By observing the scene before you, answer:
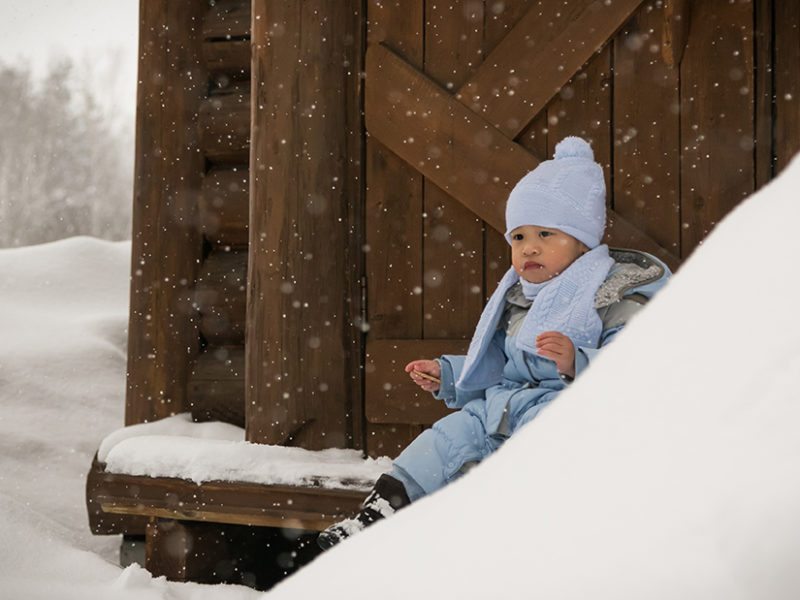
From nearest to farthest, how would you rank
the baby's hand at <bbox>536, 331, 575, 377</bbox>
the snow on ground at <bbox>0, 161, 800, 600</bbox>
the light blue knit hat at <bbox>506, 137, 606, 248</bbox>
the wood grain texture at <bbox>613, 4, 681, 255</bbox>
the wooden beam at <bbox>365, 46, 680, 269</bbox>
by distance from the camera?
1. the snow on ground at <bbox>0, 161, 800, 600</bbox>
2. the baby's hand at <bbox>536, 331, 575, 377</bbox>
3. the light blue knit hat at <bbox>506, 137, 606, 248</bbox>
4. the wood grain texture at <bbox>613, 4, 681, 255</bbox>
5. the wooden beam at <bbox>365, 46, 680, 269</bbox>

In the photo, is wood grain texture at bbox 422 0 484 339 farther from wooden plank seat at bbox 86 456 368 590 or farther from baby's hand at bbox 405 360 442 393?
wooden plank seat at bbox 86 456 368 590

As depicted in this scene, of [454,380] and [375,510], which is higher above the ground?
[454,380]

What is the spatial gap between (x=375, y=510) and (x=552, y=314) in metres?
0.71

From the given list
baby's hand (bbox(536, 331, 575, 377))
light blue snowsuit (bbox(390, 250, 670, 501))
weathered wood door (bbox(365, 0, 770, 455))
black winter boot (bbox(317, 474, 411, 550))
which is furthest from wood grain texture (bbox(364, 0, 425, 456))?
baby's hand (bbox(536, 331, 575, 377))

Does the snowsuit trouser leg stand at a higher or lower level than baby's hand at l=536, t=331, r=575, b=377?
lower

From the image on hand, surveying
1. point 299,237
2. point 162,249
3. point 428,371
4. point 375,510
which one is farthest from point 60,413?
point 375,510

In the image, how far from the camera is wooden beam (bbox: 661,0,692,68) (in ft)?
10.7

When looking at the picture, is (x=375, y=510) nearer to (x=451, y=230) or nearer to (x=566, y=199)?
(x=566, y=199)

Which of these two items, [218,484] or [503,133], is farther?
[503,133]

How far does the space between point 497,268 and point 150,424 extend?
5.25ft

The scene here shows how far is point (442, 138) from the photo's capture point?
11.8 feet

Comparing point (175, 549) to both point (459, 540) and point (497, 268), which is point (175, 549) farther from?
point (459, 540)

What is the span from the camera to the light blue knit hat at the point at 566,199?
285cm

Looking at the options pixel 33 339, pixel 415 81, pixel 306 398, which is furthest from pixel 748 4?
pixel 33 339
